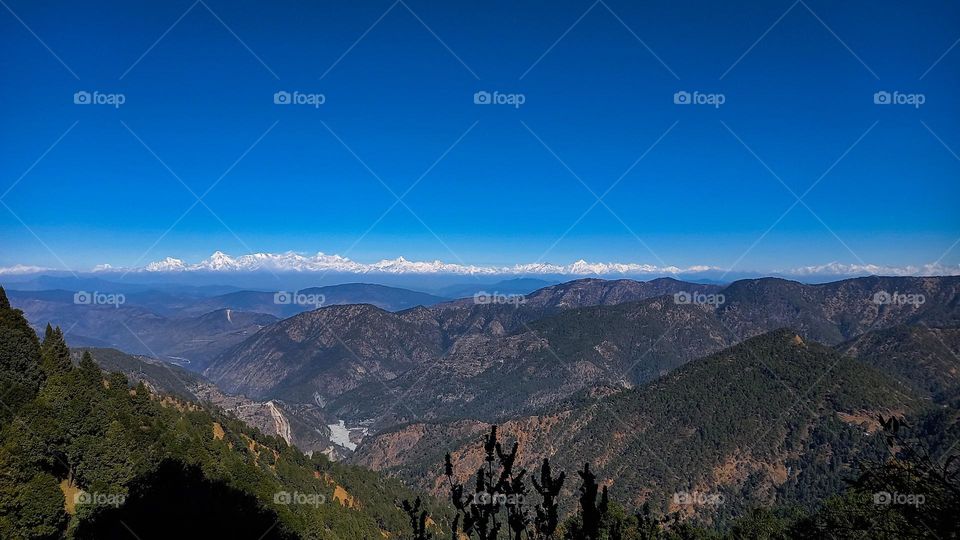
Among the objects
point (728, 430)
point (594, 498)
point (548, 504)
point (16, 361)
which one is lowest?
point (728, 430)

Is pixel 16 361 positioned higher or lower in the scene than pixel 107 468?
higher

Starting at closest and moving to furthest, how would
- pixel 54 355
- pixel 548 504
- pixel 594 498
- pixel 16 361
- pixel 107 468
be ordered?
pixel 594 498 → pixel 548 504 → pixel 107 468 → pixel 16 361 → pixel 54 355

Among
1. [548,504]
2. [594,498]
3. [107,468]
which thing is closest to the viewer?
[594,498]

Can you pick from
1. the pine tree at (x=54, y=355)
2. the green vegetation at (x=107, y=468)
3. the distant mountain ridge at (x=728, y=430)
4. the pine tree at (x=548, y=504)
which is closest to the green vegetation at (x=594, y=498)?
the pine tree at (x=548, y=504)

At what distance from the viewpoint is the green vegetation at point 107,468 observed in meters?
26.2

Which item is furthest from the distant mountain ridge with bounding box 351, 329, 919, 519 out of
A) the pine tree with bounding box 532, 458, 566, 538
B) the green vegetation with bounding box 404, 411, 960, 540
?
the pine tree with bounding box 532, 458, 566, 538

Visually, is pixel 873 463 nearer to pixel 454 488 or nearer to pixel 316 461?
pixel 454 488

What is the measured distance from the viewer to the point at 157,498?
→ 30.4m

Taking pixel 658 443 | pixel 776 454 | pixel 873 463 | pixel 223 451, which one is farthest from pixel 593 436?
pixel 873 463

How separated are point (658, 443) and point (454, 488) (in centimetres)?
14991

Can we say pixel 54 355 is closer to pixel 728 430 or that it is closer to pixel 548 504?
pixel 548 504

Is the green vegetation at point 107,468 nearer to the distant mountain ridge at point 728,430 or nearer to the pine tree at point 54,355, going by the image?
the pine tree at point 54,355

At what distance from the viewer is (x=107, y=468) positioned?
32156 mm

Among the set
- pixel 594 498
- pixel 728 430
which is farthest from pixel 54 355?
pixel 728 430
